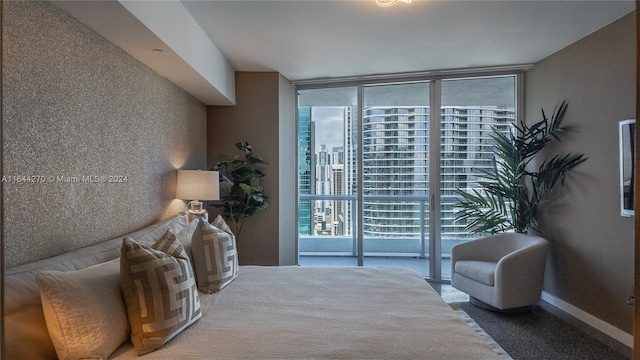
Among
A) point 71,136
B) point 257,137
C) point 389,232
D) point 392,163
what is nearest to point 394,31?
point 392,163

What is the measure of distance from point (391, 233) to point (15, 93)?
3792 mm

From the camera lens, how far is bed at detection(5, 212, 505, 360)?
1.19 m

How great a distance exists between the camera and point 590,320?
2.75 meters

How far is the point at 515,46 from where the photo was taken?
302 cm

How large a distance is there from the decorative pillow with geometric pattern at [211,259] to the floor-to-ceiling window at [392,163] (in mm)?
2328

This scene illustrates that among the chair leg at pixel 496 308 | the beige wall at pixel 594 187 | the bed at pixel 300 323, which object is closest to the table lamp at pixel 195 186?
the bed at pixel 300 323

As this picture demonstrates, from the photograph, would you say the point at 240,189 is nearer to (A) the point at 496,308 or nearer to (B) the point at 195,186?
(B) the point at 195,186

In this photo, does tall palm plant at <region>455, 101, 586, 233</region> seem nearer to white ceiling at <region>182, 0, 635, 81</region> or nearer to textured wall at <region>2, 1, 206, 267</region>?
white ceiling at <region>182, 0, 635, 81</region>

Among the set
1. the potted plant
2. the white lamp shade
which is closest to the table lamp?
the white lamp shade

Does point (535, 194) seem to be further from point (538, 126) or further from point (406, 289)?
point (406, 289)

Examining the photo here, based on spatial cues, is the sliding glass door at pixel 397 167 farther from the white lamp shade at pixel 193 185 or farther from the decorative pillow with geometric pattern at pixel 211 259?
the decorative pillow with geometric pattern at pixel 211 259

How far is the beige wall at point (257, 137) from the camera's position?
377cm

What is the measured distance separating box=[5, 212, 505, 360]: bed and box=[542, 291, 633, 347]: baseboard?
178 cm

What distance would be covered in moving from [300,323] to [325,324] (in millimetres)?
114
